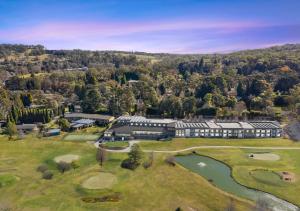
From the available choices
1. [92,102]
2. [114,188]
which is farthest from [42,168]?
[92,102]

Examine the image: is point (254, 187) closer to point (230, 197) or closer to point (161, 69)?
point (230, 197)

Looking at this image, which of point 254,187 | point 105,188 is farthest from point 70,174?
point 254,187

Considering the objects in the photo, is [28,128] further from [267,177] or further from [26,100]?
[267,177]

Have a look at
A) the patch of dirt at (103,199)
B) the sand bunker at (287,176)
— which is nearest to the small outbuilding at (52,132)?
the patch of dirt at (103,199)

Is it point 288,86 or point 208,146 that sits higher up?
point 288,86

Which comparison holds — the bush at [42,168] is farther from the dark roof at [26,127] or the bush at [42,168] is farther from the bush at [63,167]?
the dark roof at [26,127]
